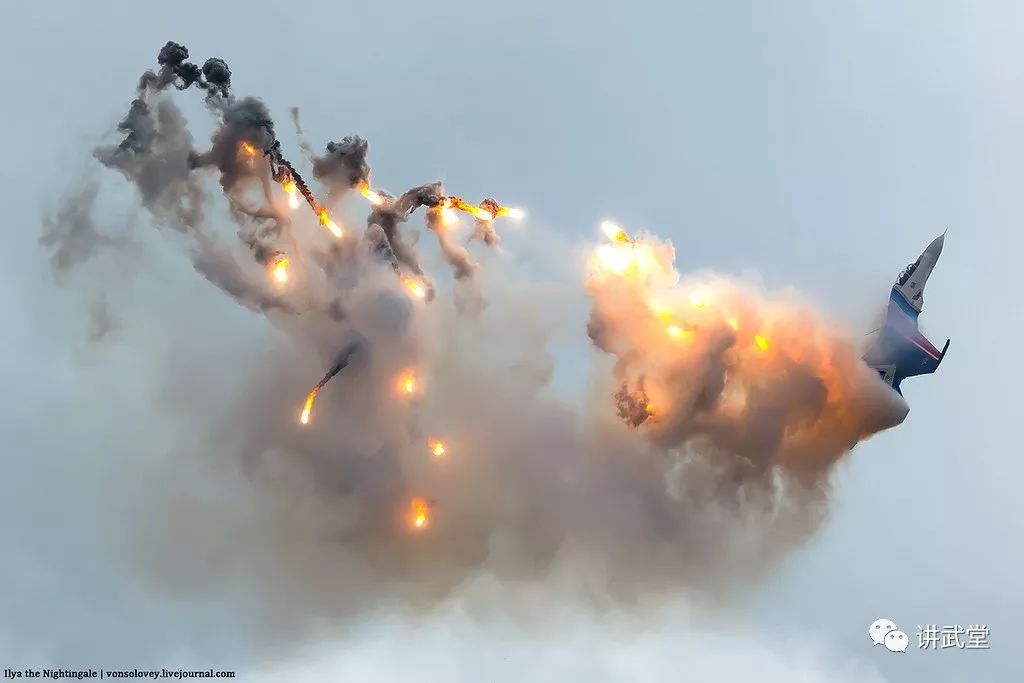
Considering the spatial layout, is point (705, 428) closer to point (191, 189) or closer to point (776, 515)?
point (776, 515)

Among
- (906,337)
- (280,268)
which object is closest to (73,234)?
(280,268)

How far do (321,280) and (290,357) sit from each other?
43.4ft

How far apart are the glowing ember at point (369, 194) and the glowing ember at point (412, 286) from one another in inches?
237

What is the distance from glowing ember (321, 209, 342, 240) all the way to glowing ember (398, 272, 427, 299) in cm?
590

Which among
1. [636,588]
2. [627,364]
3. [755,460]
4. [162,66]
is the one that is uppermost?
[162,66]

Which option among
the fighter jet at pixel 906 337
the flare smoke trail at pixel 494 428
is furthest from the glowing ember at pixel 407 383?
the fighter jet at pixel 906 337

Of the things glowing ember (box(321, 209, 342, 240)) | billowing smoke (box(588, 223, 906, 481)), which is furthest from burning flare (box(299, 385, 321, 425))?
billowing smoke (box(588, 223, 906, 481))

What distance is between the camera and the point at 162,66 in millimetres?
68250

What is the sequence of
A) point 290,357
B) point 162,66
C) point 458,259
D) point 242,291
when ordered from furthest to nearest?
1. point 290,357
2. point 458,259
3. point 242,291
4. point 162,66

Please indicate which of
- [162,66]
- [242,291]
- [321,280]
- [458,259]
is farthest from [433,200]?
[162,66]

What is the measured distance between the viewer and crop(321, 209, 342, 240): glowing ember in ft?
241

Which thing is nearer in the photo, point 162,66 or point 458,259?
point 162,66

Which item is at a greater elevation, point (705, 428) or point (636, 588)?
point (705, 428)

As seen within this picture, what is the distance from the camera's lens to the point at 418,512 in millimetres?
81062
